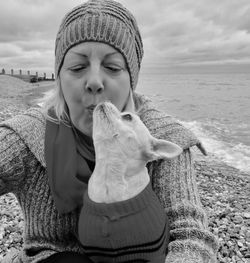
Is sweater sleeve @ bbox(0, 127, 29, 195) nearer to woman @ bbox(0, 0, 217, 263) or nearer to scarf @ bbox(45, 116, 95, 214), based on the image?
woman @ bbox(0, 0, 217, 263)

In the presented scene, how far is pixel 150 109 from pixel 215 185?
5.71m

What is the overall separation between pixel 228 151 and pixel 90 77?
33.6 feet

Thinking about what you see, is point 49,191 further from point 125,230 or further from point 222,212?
point 222,212

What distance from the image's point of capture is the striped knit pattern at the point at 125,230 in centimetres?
218

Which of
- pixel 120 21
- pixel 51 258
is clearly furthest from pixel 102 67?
pixel 51 258

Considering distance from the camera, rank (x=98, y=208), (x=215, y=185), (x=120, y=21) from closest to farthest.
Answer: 1. (x=98, y=208)
2. (x=120, y=21)
3. (x=215, y=185)

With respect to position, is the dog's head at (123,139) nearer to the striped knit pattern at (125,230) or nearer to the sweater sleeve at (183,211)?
the striped knit pattern at (125,230)

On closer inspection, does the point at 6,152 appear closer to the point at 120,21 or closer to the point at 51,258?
the point at 51,258

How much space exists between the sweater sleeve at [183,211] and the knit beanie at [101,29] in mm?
839

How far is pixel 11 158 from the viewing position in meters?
2.60

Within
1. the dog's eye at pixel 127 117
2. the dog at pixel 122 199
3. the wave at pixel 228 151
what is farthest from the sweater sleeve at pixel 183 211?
the wave at pixel 228 151

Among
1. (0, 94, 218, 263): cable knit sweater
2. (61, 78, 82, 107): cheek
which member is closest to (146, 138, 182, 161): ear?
(0, 94, 218, 263): cable knit sweater

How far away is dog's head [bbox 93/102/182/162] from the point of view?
90.9 inches

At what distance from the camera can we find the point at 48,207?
109 inches
